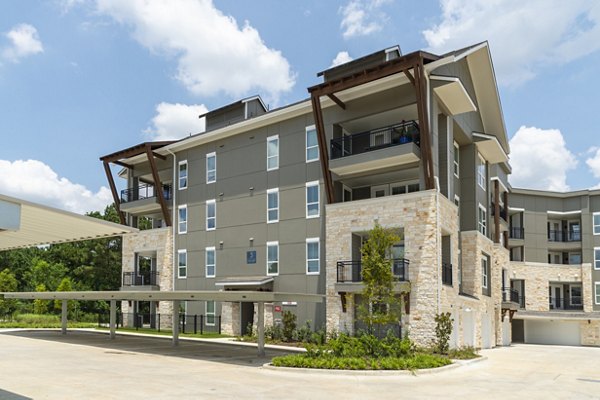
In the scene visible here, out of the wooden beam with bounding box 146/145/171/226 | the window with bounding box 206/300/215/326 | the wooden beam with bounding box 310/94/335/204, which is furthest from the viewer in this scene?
the wooden beam with bounding box 146/145/171/226

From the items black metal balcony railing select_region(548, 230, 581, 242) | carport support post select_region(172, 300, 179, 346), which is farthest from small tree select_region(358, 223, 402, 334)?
black metal balcony railing select_region(548, 230, 581, 242)

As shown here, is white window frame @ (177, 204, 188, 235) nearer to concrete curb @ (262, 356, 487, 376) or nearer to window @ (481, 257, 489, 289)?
window @ (481, 257, 489, 289)

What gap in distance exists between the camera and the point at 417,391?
48.1 ft

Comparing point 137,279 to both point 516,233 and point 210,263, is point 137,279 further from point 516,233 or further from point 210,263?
point 516,233

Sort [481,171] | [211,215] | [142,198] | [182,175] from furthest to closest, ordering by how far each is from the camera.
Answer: [142,198] → [182,175] → [211,215] → [481,171]

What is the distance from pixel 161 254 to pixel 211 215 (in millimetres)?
4818

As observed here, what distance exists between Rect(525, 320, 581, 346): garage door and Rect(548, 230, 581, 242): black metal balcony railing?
7508 mm

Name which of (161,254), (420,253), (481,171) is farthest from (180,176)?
(481,171)

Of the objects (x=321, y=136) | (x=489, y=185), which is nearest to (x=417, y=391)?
(x=321, y=136)

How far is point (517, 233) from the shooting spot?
148 feet

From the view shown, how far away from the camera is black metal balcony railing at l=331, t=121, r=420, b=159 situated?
25938mm

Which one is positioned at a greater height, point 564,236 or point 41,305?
point 564,236

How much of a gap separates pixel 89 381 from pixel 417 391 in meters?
8.65

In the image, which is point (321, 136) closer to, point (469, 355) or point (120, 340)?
point (469, 355)
